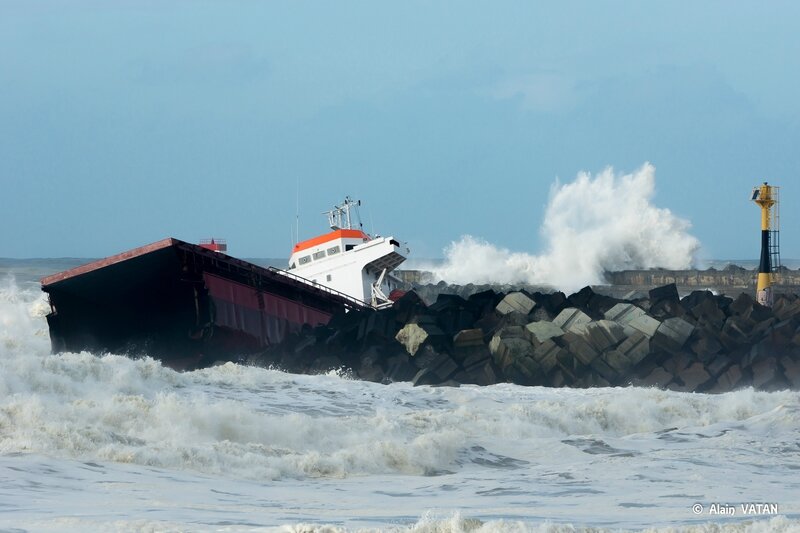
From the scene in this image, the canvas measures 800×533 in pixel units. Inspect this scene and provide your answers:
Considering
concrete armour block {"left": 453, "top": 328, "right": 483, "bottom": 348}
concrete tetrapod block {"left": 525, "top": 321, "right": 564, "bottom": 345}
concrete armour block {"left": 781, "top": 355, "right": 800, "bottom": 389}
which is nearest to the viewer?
concrete armour block {"left": 781, "top": 355, "right": 800, "bottom": 389}

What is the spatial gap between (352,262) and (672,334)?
1050cm

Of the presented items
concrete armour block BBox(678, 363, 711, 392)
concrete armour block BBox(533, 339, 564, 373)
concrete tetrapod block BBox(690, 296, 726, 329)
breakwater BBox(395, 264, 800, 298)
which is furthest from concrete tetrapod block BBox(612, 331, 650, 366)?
breakwater BBox(395, 264, 800, 298)

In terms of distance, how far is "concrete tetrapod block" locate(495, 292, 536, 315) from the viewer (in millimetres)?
26625

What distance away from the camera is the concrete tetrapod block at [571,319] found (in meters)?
24.0

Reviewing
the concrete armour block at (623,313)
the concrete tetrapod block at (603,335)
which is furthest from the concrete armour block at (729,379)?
the concrete armour block at (623,313)

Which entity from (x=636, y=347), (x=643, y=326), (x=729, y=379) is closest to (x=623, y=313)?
(x=643, y=326)

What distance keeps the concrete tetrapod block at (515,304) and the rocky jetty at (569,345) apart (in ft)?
0.09

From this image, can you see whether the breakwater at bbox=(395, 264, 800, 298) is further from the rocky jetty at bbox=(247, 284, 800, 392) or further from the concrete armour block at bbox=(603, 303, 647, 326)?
the concrete armour block at bbox=(603, 303, 647, 326)

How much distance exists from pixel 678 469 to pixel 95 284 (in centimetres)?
1408

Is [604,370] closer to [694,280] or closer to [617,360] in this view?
[617,360]

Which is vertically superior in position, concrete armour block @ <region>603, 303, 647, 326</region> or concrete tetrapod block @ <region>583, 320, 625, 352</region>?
concrete armour block @ <region>603, 303, 647, 326</region>

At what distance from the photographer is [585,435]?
669 inches

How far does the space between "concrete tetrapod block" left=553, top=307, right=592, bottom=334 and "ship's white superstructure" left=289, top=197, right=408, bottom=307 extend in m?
6.81

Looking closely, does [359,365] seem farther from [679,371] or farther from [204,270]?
[679,371]
